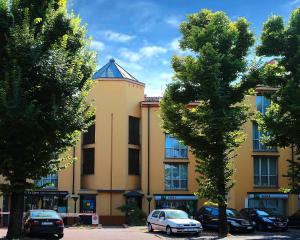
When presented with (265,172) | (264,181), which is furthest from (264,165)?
(264,181)

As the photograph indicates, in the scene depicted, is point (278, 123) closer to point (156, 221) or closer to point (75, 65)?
point (156, 221)

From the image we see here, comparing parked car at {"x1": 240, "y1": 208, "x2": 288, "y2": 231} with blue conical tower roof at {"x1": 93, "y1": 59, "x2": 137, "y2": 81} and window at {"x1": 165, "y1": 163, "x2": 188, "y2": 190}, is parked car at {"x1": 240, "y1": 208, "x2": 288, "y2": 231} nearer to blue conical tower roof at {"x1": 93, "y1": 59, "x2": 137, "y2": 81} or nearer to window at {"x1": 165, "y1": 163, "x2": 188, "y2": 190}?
window at {"x1": 165, "y1": 163, "x2": 188, "y2": 190}

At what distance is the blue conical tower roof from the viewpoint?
4615 cm

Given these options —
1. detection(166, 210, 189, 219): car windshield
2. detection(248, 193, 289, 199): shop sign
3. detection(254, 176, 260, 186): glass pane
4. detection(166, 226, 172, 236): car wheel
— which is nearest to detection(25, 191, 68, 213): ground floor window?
detection(248, 193, 289, 199): shop sign

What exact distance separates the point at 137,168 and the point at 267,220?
620 inches

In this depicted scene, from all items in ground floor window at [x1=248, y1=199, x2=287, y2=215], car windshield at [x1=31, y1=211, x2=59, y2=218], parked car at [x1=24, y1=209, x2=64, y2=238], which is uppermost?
car windshield at [x1=31, y1=211, x2=59, y2=218]

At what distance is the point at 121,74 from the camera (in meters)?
46.6

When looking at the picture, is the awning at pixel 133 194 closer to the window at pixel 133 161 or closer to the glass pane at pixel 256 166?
the window at pixel 133 161

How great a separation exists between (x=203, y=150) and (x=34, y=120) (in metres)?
11.8

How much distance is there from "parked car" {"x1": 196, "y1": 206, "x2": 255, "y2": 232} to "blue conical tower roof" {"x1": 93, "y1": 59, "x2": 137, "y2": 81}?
17.8 meters

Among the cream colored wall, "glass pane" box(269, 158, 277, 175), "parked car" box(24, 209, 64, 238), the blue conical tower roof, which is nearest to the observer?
"parked car" box(24, 209, 64, 238)

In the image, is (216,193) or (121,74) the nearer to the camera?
(216,193)

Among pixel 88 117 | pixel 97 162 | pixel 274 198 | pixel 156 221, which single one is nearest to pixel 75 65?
pixel 88 117

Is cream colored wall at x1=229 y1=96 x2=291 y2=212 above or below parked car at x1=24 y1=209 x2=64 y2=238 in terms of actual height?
above
